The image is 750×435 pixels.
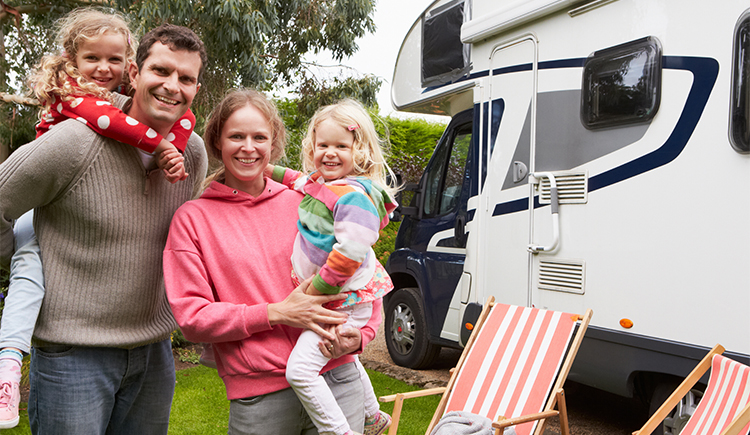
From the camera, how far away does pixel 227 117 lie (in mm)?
1890

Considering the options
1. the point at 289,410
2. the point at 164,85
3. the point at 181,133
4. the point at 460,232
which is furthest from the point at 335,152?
the point at 460,232

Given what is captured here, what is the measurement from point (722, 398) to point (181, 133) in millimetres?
2493

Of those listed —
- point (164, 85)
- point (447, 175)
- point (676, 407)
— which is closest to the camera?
point (164, 85)

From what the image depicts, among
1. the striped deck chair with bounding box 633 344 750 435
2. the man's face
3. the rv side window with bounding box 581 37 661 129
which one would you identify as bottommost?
the striped deck chair with bounding box 633 344 750 435

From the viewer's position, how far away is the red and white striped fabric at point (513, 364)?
335cm

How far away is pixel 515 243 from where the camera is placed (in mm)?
4211

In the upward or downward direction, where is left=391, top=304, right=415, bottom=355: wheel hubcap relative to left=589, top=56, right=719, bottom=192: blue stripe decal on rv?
downward

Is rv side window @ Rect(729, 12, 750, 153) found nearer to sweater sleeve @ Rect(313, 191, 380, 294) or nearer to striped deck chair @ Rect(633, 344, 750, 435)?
striped deck chair @ Rect(633, 344, 750, 435)

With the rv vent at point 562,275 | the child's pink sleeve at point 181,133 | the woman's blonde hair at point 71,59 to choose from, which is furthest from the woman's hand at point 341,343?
the rv vent at point 562,275

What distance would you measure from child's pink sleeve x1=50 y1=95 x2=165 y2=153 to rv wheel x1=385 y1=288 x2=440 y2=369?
167 inches

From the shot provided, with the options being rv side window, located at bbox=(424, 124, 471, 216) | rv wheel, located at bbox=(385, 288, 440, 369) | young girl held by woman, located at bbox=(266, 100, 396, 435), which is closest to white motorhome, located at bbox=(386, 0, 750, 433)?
rv side window, located at bbox=(424, 124, 471, 216)

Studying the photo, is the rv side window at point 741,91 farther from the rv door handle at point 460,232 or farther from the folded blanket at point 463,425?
the rv door handle at point 460,232

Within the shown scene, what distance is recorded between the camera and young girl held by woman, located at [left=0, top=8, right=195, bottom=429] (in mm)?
1626

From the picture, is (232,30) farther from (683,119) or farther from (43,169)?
(43,169)
